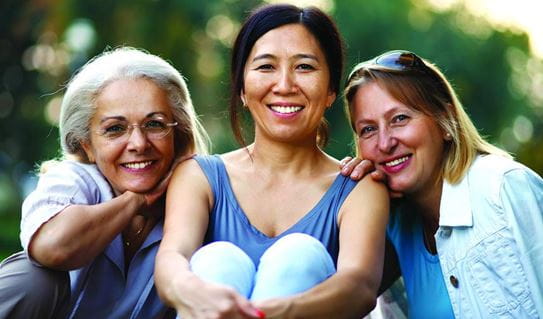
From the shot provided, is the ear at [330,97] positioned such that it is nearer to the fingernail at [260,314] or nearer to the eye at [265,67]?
the eye at [265,67]

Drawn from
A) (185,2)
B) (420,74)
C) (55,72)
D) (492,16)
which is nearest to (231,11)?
(185,2)

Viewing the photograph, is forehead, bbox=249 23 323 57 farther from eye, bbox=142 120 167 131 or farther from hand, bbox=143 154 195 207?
hand, bbox=143 154 195 207

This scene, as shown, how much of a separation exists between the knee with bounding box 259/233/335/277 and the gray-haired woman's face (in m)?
0.93

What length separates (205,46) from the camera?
2666cm

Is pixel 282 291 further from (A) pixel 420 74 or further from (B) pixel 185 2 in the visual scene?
(B) pixel 185 2

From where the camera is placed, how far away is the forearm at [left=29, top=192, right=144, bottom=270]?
3643 millimetres

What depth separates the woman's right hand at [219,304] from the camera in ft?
9.51

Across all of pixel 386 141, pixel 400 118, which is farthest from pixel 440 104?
pixel 386 141

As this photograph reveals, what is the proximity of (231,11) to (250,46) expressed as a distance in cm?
2374

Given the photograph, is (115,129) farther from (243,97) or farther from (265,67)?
(265,67)

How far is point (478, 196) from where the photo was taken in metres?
3.81

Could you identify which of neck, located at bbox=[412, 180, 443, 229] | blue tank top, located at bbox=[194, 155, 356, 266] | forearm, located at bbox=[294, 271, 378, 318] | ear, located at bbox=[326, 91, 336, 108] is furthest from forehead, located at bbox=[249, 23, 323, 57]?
forearm, located at bbox=[294, 271, 378, 318]

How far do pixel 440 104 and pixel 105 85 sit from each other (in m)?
1.56

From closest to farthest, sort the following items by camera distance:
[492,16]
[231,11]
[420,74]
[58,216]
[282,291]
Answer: [282,291] < [58,216] < [420,74] < [231,11] < [492,16]
